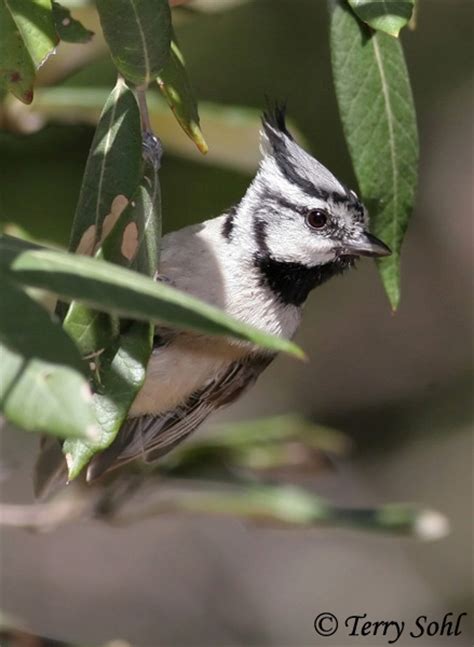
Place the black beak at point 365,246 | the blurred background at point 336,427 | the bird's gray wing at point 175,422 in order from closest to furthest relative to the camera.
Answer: the black beak at point 365,246
the bird's gray wing at point 175,422
the blurred background at point 336,427

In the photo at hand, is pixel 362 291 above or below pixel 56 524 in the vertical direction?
below

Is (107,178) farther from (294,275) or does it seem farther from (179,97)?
(294,275)

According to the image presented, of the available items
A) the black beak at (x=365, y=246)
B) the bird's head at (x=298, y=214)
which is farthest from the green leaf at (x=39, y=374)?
the bird's head at (x=298, y=214)

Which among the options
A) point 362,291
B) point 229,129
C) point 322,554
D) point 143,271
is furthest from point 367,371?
point 143,271

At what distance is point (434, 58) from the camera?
529 cm

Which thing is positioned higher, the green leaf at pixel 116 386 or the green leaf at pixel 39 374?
the green leaf at pixel 39 374

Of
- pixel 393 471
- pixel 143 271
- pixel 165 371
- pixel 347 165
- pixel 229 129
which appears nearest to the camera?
pixel 143 271

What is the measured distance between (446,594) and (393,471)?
624mm

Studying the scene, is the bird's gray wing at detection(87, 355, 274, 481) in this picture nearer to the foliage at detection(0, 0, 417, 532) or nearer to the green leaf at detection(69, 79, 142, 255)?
the foliage at detection(0, 0, 417, 532)

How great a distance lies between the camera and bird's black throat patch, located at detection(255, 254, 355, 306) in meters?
2.85

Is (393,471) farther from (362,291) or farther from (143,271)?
(143,271)

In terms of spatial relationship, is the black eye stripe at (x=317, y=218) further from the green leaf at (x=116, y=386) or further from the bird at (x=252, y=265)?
the green leaf at (x=116, y=386)

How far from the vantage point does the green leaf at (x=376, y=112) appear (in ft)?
7.23

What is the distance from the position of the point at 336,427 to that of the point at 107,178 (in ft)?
11.8
